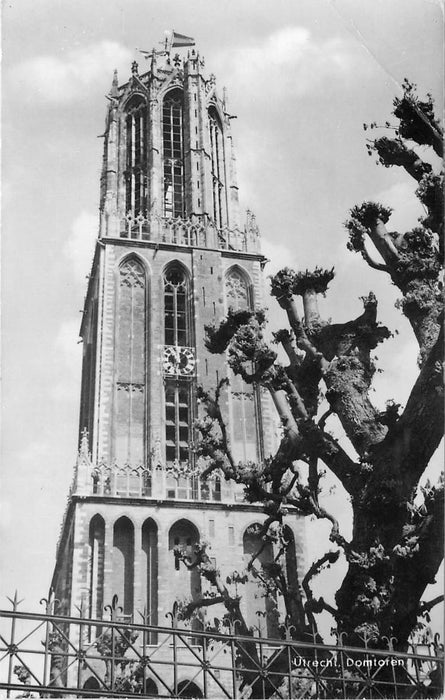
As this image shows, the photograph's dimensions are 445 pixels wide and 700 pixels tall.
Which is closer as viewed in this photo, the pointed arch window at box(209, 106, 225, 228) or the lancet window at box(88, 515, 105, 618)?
the lancet window at box(88, 515, 105, 618)

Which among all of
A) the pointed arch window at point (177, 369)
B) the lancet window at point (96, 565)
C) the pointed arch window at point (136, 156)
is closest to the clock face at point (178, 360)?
the pointed arch window at point (177, 369)

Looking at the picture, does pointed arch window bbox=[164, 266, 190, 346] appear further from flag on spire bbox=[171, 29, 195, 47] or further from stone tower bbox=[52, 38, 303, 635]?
flag on spire bbox=[171, 29, 195, 47]

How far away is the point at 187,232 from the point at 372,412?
25867 millimetres

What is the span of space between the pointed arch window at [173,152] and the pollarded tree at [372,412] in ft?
78.5

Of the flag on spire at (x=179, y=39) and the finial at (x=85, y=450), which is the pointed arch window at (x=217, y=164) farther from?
the finial at (x=85, y=450)

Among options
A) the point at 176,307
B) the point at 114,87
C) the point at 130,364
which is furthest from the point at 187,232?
the point at 114,87

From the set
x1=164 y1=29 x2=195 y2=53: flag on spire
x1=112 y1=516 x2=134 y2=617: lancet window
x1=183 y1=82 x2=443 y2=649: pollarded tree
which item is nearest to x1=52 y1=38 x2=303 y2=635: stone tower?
x1=112 y1=516 x2=134 y2=617: lancet window

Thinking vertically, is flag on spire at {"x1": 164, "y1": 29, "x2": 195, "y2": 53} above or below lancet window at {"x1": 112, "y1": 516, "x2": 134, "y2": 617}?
above

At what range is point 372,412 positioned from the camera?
15.0 m

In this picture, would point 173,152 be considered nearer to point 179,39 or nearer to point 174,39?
point 179,39

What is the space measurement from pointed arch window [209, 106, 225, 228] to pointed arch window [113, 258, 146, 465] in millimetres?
5426

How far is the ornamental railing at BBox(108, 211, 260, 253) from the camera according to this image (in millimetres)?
39469

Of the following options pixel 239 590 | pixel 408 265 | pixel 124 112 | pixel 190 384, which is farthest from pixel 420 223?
pixel 124 112

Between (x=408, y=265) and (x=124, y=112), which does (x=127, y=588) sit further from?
(x=124, y=112)
